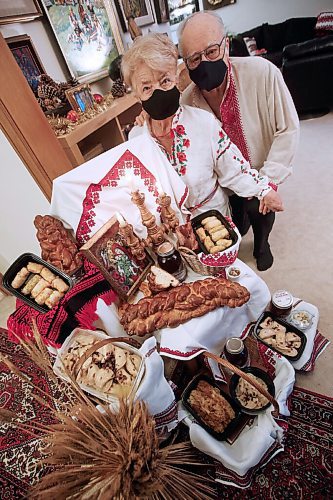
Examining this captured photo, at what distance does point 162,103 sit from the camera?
895mm

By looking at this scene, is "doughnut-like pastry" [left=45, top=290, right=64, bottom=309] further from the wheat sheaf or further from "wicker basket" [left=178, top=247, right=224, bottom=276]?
"wicker basket" [left=178, top=247, right=224, bottom=276]

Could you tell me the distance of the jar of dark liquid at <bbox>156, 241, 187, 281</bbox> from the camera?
0.89 metres

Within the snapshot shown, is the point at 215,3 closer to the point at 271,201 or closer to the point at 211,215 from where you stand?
the point at 271,201

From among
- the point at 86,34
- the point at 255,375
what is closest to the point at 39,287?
the point at 255,375

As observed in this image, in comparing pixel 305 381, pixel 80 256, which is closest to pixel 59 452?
pixel 80 256

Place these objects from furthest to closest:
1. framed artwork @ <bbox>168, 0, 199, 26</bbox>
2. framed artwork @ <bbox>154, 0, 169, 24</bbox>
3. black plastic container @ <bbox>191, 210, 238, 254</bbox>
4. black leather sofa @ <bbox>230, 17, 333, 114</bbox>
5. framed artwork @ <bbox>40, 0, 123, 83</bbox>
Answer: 1. framed artwork @ <bbox>168, 0, 199, 26</bbox>
2. framed artwork @ <bbox>154, 0, 169, 24</bbox>
3. black leather sofa @ <bbox>230, 17, 333, 114</bbox>
4. framed artwork @ <bbox>40, 0, 123, 83</bbox>
5. black plastic container @ <bbox>191, 210, 238, 254</bbox>

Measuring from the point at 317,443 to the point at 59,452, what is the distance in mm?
885

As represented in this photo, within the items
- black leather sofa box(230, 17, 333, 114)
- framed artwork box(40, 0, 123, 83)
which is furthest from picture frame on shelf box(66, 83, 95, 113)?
black leather sofa box(230, 17, 333, 114)

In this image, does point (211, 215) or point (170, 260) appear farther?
point (211, 215)

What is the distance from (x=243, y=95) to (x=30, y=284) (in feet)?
3.79

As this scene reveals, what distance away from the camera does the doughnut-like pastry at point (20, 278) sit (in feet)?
2.67

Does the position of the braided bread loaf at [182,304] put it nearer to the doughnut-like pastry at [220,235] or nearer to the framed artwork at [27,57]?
the doughnut-like pastry at [220,235]

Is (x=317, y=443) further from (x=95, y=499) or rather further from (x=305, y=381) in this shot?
(x=95, y=499)

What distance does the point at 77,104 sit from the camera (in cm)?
159
